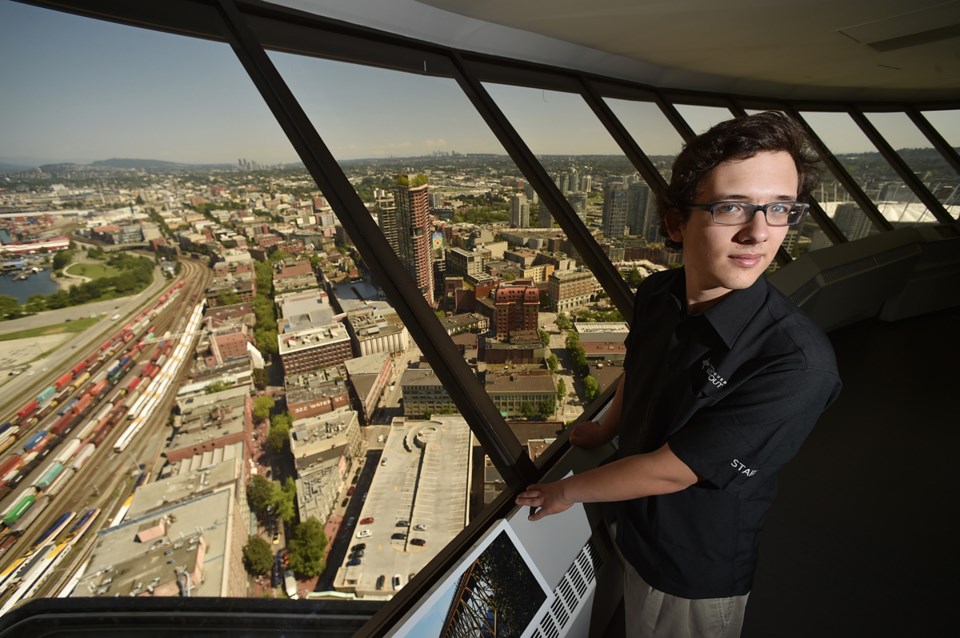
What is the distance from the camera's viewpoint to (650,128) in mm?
3207

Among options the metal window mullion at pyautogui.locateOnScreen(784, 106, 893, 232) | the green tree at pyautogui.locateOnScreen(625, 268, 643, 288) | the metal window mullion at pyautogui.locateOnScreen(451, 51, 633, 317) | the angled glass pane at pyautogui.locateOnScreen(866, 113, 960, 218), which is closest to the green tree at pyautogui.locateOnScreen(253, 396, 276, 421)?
the metal window mullion at pyautogui.locateOnScreen(451, 51, 633, 317)

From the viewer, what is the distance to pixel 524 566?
957mm

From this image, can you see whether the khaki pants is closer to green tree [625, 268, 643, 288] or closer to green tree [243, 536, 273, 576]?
green tree [243, 536, 273, 576]

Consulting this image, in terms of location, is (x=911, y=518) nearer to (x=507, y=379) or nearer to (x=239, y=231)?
(x=507, y=379)

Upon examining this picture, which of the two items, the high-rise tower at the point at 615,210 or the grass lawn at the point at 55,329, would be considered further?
the high-rise tower at the point at 615,210

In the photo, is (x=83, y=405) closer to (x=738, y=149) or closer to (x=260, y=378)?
(x=260, y=378)

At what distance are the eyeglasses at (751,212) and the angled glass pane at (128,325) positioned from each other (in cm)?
116

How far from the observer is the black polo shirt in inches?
26.3

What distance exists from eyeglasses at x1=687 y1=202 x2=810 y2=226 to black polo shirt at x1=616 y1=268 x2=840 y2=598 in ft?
0.41

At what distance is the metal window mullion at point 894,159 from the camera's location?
438 centimetres

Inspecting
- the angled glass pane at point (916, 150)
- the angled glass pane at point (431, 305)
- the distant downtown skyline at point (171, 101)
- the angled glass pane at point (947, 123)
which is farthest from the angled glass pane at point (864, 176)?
the distant downtown skyline at point (171, 101)

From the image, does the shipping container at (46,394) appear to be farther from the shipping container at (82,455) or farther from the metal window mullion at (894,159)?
the metal window mullion at (894,159)

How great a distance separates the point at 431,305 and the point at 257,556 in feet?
2.64

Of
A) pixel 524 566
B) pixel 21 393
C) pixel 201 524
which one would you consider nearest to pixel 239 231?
pixel 21 393
